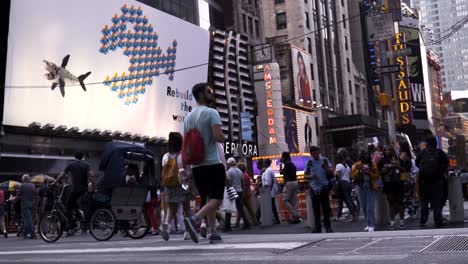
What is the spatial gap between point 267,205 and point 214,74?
31.7 metres

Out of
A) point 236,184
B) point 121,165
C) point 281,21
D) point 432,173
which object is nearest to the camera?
point 432,173

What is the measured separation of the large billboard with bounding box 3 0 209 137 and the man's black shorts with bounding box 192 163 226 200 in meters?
25.2

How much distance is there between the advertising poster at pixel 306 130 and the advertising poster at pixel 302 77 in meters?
1.10

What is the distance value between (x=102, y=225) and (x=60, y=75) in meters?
21.9

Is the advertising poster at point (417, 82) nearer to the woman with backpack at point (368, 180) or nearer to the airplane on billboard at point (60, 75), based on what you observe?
the airplane on billboard at point (60, 75)

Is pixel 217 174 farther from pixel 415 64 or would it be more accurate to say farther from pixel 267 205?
pixel 415 64

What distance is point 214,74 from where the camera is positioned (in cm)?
4841

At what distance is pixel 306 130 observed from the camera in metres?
60.3

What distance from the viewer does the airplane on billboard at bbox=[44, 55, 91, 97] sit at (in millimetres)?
33031

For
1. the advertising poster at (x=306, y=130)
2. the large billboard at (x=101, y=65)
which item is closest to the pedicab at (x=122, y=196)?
the large billboard at (x=101, y=65)

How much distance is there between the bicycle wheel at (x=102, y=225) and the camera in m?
13.2

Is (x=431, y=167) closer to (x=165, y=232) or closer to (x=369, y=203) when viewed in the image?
(x=369, y=203)

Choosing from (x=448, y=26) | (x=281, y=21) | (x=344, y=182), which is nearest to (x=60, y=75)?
(x=344, y=182)

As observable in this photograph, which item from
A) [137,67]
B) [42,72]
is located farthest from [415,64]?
[42,72]
